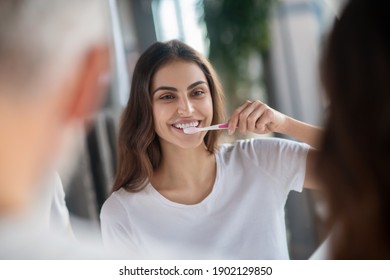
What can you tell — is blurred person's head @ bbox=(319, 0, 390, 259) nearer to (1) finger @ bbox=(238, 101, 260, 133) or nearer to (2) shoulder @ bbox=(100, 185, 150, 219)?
(1) finger @ bbox=(238, 101, 260, 133)

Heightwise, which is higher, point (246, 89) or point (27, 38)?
point (27, 38)

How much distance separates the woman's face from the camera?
1060mm

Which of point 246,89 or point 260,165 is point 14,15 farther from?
point 246,89

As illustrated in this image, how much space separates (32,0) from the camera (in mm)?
778

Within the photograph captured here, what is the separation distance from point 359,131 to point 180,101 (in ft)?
1.70

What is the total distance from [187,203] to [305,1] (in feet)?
2.34

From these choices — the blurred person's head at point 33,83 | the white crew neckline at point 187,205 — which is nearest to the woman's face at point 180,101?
the white crew neckline at point 187,205

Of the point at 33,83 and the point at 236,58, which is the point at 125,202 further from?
the point at 236,58

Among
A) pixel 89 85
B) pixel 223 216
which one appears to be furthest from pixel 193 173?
pixel 89 85

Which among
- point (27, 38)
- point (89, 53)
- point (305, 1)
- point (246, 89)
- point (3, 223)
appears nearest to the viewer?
point (3, 223)

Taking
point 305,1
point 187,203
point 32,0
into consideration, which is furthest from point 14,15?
point 305,1

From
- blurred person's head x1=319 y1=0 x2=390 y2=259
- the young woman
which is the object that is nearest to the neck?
the young woman

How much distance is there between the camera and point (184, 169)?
1.11 metres
